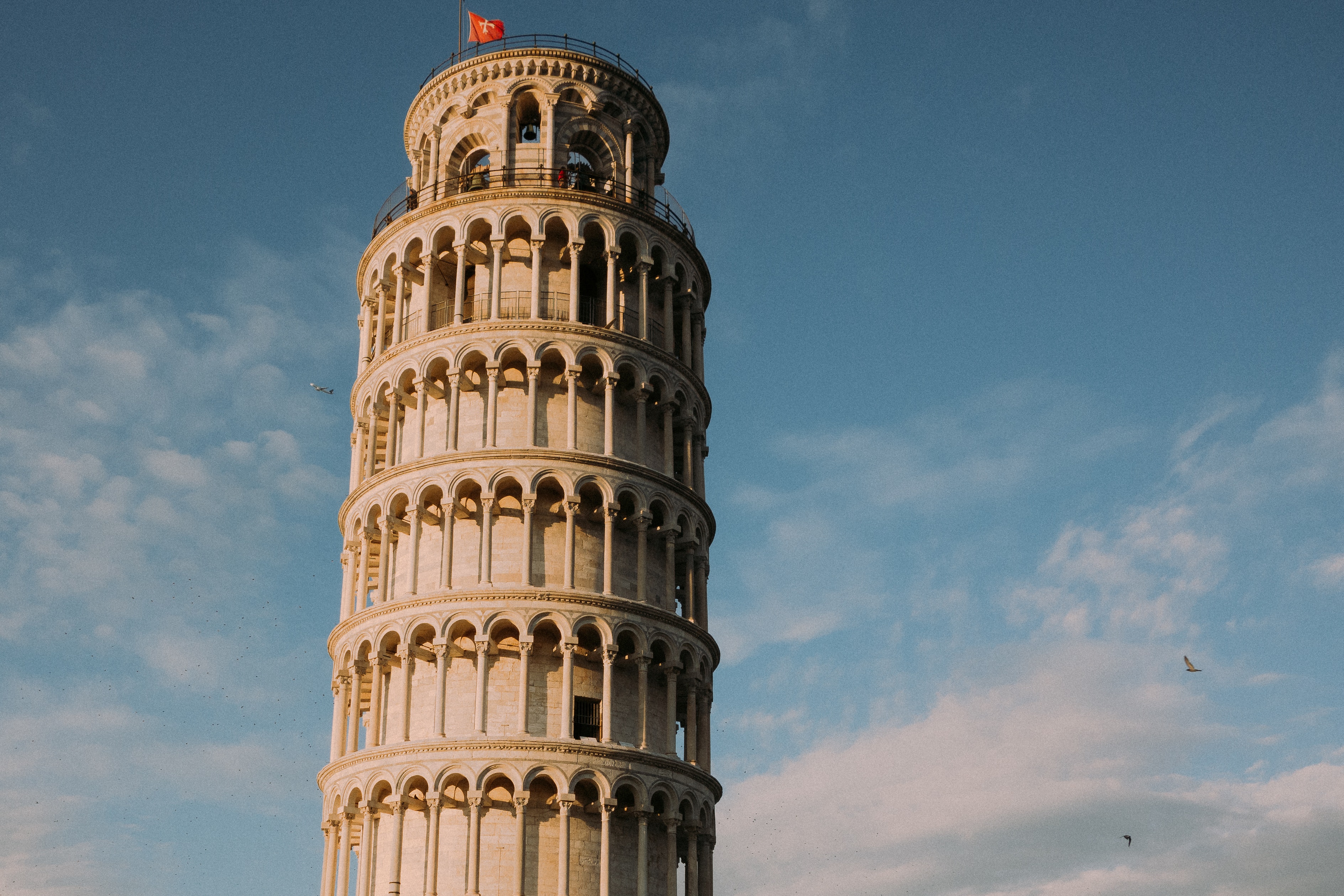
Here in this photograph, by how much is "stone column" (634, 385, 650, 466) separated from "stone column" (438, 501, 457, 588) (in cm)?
687

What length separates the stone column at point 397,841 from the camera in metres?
48.2

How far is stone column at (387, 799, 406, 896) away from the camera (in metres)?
48.2

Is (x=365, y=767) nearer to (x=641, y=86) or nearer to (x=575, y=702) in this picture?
(x=575, y=702)

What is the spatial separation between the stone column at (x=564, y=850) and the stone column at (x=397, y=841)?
5.09m

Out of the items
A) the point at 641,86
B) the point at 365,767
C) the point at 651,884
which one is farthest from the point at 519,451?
the point at 641,86

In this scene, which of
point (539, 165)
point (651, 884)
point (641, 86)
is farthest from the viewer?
point (641, 86)

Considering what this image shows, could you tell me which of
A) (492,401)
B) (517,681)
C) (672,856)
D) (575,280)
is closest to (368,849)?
(517,681)

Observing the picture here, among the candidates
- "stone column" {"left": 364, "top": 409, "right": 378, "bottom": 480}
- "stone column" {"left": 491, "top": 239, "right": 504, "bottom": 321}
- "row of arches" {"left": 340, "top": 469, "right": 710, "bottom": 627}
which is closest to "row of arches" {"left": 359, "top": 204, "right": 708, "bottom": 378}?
"stone column" {"left": 491, "top": 239, "right": 504, "bottom": 321}

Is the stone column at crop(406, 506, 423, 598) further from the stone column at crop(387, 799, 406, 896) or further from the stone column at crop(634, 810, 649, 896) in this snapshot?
the stone column at crop(634, 810, 649, 896)

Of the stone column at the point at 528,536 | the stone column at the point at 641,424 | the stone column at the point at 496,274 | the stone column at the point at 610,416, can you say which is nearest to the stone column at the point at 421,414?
the stone column at the point at 496,274

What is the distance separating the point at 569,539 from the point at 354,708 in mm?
9796

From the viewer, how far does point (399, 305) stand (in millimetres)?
57000

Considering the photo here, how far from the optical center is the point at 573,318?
180 feet

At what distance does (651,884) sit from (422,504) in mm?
15149
